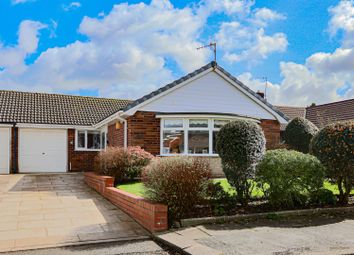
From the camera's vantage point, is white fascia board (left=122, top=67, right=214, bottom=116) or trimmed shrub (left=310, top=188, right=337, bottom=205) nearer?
trimmed shrub (left=310, top=188, right=337, bottom=205)

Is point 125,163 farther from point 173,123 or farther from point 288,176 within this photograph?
point 288,176

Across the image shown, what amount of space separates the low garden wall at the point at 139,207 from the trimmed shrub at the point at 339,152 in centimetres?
451

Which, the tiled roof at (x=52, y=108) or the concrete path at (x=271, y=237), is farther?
the tiled roof at (x=52, y=108)

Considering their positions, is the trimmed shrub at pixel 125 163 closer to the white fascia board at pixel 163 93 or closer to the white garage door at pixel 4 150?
the white fascia board at pixel 163 93

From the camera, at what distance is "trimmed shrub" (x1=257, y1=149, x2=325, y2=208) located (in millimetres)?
8289

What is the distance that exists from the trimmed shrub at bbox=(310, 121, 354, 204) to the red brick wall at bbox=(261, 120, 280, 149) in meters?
8.29

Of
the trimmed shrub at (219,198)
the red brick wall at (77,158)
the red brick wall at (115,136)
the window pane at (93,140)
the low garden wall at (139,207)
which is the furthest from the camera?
the window pane at (93,140)

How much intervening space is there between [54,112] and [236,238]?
17.3m

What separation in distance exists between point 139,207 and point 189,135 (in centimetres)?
756

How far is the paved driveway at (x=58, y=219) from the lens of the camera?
23.3 ft

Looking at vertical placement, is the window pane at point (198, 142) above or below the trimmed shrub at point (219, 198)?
above

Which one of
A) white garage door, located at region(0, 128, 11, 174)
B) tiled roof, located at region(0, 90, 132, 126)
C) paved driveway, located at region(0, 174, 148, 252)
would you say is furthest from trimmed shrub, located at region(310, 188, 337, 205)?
white garage door, located at region(0, 128, 11, 174)

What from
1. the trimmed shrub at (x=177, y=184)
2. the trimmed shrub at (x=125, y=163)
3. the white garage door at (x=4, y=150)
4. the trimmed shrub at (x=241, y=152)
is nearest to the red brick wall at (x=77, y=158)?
the white garage door at (x=4, y=150)

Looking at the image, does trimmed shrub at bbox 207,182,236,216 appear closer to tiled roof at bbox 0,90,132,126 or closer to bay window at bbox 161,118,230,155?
bay window at bbox 161,118,230,155
